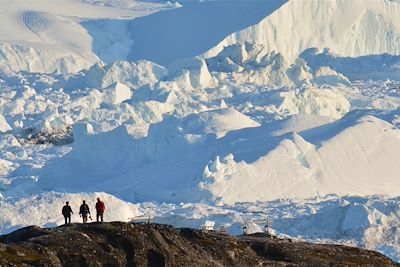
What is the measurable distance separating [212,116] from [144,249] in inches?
2884

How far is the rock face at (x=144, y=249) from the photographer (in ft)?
75.6

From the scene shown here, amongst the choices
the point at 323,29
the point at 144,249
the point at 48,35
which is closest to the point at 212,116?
the point at 323,29

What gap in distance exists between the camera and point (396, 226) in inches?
2532

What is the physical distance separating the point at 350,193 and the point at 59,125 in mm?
37358

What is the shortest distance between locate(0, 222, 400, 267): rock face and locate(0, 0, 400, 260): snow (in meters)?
32.7

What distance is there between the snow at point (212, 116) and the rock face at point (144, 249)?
32747mm

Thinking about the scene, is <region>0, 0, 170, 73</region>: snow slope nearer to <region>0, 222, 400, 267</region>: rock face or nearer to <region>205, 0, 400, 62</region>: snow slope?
<region>205, 0, 400, 62</region>: snow slope

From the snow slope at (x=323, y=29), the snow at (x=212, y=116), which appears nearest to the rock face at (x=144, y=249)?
the snow at (x=212, y=116)

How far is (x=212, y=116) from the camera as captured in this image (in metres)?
97.1

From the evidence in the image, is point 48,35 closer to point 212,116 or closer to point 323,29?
point 323,29

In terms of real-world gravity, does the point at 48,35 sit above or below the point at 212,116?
below

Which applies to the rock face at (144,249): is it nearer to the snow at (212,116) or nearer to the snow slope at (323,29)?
the snow at (212,116)

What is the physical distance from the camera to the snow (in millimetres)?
72000

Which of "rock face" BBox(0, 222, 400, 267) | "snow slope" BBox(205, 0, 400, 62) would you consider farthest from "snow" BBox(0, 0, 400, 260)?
"rock face" BBox(0, 222, 400, 267)
